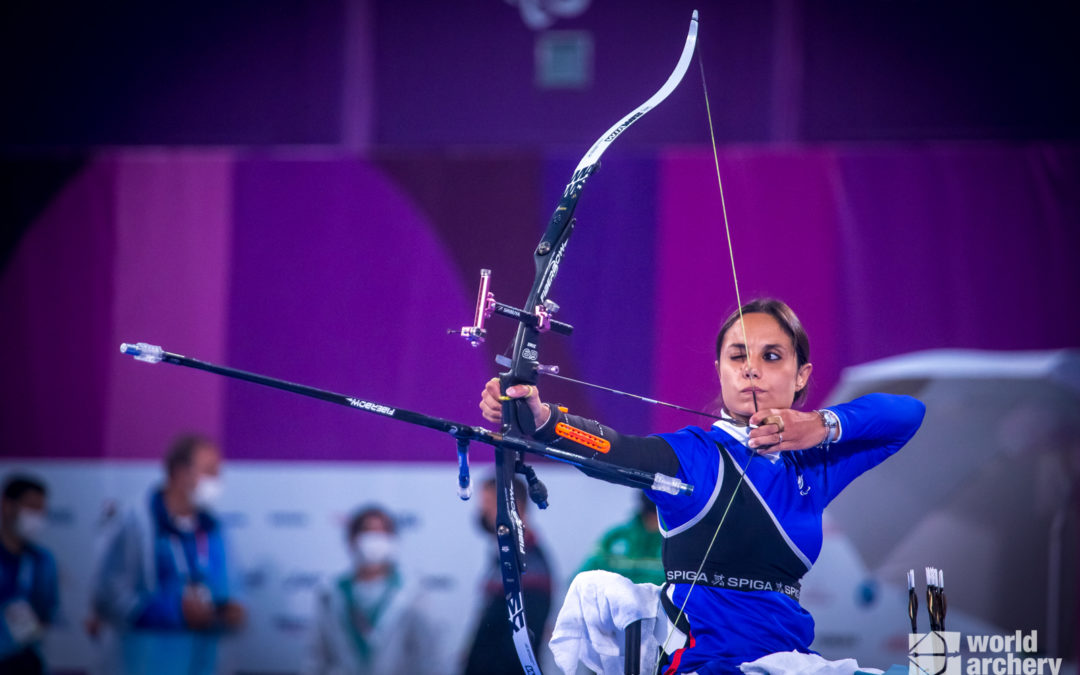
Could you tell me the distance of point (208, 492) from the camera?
4695 mm

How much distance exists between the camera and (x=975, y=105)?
5137mm

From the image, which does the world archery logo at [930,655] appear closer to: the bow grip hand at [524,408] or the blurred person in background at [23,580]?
the bow grip hand at [524,408]

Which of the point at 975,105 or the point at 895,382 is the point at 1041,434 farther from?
the point at 975,105

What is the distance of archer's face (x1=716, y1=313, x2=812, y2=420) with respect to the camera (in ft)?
6.88

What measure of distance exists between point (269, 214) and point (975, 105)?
3.48 m

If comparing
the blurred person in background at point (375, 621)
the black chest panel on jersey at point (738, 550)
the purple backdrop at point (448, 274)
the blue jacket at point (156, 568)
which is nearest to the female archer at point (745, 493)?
the black chest panel on jersey at point (738, 550)

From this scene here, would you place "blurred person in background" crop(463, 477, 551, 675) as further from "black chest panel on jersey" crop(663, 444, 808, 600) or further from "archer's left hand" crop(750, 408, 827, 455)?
"archer's left hand" crop(750, 408, 827, 455)

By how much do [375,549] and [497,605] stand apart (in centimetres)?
62

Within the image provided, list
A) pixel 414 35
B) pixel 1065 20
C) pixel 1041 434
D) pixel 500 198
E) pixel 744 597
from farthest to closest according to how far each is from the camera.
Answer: pixel 414 35 < pixel 1065 20 < pixel 500 198 < pixel 1041 434 < pixel 744 597

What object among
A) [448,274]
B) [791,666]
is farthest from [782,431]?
[448,274]

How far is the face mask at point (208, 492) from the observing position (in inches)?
184

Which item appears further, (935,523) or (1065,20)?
(1065,20)

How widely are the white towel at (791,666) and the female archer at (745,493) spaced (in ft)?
0.10

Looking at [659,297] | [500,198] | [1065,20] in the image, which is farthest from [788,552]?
[1065,20]
